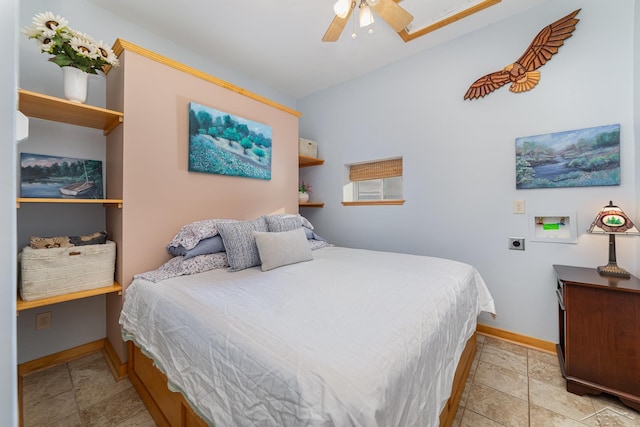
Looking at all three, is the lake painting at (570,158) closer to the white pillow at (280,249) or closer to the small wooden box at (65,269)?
the white pillow at (280,249)

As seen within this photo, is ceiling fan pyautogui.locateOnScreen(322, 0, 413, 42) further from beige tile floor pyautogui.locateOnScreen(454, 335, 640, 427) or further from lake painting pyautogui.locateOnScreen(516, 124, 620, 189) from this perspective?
beige tile floor pyautogui.locateOnScreen(454, 335, 640, 427)

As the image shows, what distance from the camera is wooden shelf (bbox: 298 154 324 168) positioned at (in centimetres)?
332

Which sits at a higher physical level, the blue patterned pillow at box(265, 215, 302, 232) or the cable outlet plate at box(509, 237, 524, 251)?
the blue patterned pillow at box(265, 215, 302, 232)

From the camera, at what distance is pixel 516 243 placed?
7.20ft

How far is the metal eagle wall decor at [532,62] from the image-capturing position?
6.48 feet

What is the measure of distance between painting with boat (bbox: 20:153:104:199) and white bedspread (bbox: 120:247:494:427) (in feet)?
3.09

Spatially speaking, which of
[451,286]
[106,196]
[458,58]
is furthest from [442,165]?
[106,196]

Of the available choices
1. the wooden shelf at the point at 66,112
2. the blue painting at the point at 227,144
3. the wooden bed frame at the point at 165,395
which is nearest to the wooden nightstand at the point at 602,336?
the wooden bed frame at the point at 165,395

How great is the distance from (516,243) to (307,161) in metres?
2.49

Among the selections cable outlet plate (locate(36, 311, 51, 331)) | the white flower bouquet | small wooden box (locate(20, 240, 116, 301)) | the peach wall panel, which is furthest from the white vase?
cable outlet plate (locate(36, 311, 51, 331))

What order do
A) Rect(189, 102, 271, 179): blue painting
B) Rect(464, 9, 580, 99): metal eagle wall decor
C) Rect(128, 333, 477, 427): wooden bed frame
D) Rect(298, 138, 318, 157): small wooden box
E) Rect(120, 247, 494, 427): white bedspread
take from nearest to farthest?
Rect(120, 247, 494, 427): white bedspread → Rect(128, 333, 477, 427): wooden bed frame → Rect(464, 9, 580, 99): metal eagle wall decor → Rect(189, 102, 271, 179): blue painting → Rect(298, 138, 318, 157): small wooden box

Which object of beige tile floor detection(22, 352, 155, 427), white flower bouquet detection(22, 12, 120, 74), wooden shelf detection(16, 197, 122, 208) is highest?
white flower bouquet detection(22, 12, 120, 74)

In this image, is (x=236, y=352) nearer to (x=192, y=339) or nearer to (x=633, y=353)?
(x=192, y=339)

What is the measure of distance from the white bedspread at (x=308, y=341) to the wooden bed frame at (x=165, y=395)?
5.4 inches
